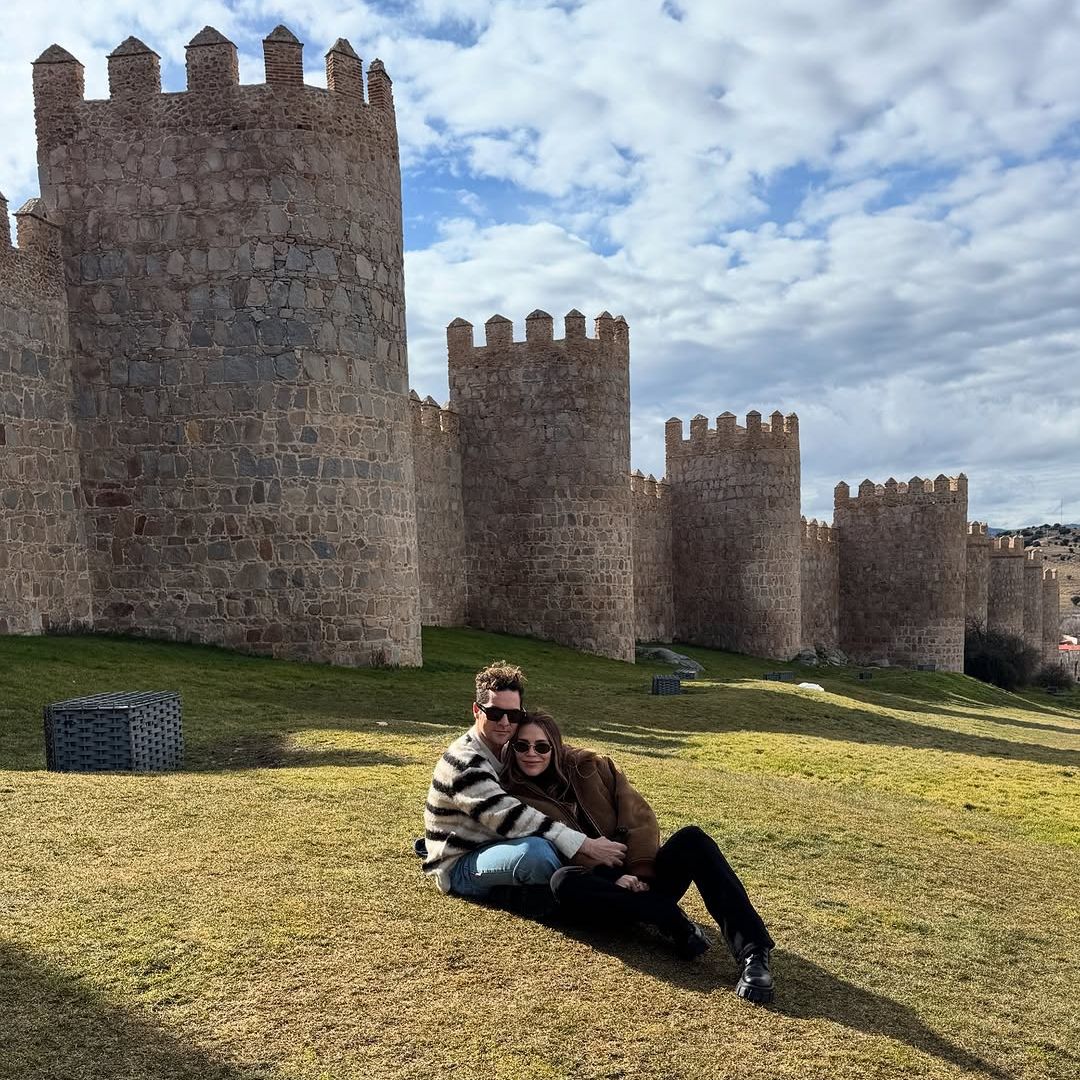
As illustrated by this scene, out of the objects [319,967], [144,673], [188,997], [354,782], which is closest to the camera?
[188,997]

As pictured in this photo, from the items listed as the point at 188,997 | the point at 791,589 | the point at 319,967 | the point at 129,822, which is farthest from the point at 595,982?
the point at 791,589

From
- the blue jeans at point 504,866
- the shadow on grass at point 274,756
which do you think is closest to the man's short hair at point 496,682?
the blue jeans at point 504,866

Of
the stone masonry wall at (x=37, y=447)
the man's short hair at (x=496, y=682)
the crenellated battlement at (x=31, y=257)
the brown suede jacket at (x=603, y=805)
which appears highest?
the crenellated battlement at (x=31, y=257)

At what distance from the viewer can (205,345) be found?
16109 mm

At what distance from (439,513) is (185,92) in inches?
451

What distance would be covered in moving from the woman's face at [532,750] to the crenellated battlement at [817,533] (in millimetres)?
34007

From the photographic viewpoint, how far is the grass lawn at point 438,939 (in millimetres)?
4172

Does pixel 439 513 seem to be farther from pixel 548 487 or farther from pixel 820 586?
pixel 820 586

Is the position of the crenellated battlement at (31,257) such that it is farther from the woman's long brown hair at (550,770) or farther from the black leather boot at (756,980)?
the black leather boot at (756,980)

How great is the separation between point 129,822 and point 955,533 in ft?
122

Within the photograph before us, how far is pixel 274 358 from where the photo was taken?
1614cm

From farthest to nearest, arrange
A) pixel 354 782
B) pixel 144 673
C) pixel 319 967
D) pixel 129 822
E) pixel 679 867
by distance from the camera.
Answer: pixel 144 673 < pixel 354 782 < pixel 129 822 < pixel 679 867 < pixel 319 967

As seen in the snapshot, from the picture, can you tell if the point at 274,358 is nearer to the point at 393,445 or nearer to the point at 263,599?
the point at 393,445

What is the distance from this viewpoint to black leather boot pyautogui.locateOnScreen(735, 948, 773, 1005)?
476cm
